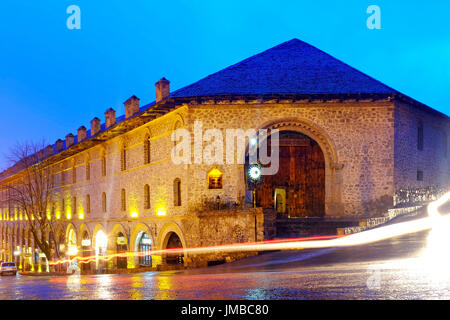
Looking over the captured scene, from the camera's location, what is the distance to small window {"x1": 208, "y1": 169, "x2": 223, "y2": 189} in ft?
80.0

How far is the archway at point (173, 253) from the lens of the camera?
84.7 ft

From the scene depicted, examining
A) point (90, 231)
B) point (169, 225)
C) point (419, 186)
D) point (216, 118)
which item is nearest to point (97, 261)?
point (90, 231)

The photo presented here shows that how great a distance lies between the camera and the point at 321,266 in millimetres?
12742

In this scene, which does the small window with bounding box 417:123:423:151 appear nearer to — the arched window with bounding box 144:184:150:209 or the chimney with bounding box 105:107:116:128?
the arched window with bounding box 144:184:150:209

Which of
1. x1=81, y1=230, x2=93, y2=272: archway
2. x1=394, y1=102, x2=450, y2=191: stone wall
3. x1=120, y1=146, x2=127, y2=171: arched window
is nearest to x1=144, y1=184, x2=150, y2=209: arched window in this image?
x1=120, y1=146, x2=127, y2=171: arched window

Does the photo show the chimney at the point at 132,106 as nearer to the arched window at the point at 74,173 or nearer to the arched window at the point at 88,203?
the arched window at the point at 88,203

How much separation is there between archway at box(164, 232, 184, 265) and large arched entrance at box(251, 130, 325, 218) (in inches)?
193

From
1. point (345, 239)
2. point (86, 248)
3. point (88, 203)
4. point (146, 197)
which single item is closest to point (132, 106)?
point (146, 197)

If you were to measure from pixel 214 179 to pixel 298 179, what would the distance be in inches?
184

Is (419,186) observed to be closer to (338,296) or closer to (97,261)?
(338,296)

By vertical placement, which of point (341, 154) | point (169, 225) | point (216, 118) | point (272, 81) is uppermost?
point (272, 81)

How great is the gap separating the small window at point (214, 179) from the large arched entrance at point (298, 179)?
204cm

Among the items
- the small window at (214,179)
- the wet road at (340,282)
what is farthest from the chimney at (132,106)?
the wet road at (340,282)

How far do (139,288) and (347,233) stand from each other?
996 cm
